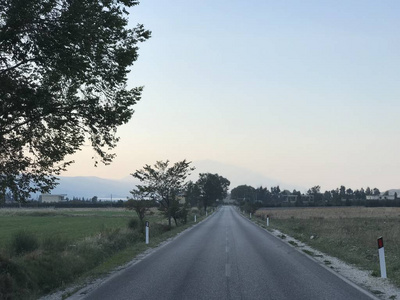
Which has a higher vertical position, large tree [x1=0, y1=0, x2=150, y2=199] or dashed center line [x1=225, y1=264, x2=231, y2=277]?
large tree [x1=0, y1=0, x2=150, y2=199]

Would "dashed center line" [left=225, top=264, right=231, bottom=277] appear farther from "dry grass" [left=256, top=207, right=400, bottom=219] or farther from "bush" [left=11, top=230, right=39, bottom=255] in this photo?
"dry grass" [left=256, top=207, right=400, bottom=219]

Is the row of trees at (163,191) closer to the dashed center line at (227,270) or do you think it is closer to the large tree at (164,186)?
the large tree at (164,186)

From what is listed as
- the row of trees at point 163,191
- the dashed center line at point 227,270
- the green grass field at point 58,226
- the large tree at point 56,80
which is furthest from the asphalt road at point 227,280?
the row of trees at point 163,191

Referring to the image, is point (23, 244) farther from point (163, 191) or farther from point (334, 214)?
point (334, 214)

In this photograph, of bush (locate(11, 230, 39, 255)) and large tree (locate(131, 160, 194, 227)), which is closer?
bush (locate(11, 230, 39, 255))

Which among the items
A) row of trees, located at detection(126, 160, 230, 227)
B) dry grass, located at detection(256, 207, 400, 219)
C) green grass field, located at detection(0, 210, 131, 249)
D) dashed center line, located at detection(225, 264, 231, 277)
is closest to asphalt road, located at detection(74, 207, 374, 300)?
dashed center line, located at detection(225, 264, 231, 277)

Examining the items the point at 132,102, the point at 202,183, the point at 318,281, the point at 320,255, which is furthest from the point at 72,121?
the point at 202,183

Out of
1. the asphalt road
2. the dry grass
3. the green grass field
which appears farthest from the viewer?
the dry grass

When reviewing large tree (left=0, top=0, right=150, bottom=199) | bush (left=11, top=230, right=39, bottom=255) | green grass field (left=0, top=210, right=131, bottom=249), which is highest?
large tree (left=0, top=0, right=150, bottom=199)

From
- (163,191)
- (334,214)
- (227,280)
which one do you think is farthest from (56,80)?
(334,214)

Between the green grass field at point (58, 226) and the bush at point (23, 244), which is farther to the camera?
the green grass field at point (58, 226)

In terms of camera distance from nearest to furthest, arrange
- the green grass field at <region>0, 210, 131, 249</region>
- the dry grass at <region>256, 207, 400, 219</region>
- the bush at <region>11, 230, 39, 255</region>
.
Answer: the bush at <region>11, 230, 39, 255</region>
the green grass field at <region>0, 210, 131, 249</region>
the dry grass at <region>256, 207, 400, 219</region>

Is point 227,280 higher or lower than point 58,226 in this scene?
higher

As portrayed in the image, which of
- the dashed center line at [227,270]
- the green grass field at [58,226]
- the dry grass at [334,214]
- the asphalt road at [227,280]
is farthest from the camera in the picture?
the dry grass at [334,214]
